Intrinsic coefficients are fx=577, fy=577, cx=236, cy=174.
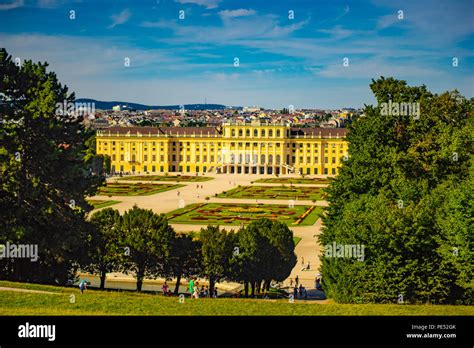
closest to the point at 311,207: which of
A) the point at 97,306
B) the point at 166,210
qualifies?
the point at 166,210

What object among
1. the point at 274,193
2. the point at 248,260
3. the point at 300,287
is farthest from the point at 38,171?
the point at 274,193

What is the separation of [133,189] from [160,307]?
206 ft

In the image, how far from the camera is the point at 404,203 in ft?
83.5

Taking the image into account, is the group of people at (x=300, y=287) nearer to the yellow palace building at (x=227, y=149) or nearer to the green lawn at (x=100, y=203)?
the green lawn at (x=100, y=203)

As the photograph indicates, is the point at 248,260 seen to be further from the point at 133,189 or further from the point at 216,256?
the point at 133,189

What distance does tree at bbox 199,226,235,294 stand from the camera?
2811 cm

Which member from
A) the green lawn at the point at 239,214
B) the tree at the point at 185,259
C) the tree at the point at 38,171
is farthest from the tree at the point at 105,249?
the green lawn at the point at 239,214

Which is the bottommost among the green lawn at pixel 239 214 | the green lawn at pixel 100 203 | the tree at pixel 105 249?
the green lawn at pixel 239 214

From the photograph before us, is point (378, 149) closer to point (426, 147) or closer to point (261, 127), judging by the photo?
point (426, 147)

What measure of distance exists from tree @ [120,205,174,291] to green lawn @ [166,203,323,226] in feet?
65.9

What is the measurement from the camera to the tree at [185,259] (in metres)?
28.3

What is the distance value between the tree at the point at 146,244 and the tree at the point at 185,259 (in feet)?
1.27

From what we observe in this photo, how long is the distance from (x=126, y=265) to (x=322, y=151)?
288ft
